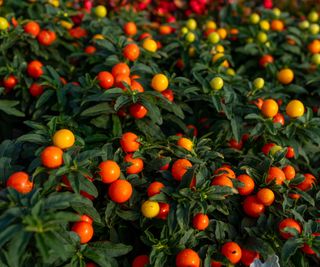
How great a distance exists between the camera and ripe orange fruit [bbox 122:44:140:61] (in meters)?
2.44

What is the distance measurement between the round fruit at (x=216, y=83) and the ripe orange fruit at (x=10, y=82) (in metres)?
1.22

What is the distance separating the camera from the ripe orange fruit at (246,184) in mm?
1873

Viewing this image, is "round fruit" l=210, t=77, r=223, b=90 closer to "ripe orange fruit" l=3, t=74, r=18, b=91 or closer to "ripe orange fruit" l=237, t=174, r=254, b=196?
"ripe orange fruit" l=237, t=174, r=254, b=196

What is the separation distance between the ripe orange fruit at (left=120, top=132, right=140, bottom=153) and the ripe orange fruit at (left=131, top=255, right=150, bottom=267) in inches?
20.2

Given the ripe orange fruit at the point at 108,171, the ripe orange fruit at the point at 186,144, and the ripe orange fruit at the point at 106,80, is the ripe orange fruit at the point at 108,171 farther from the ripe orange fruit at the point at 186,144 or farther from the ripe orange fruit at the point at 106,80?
the ripe orange fruit at the point at 106,80

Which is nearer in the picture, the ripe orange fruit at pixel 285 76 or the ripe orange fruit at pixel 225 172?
the ripe orange fruit at pixel 225 172

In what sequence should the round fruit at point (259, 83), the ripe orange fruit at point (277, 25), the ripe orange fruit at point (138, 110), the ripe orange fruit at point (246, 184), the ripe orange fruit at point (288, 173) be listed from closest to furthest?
the ripe orange fruit at point (246, 184) → the ripe orange fruit at point (288, 173) → the ripe orange fruit at point (138, 110) → the round fruit at point (259, 83) → the ripe orange fruit at point (277, 25)

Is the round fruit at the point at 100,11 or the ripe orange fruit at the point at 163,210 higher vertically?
the round fruit at the point at 100,11

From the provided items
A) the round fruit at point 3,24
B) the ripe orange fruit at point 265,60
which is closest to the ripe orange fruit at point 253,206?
the ripe orange fruit at point 265,60

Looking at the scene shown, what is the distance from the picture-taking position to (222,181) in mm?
1782

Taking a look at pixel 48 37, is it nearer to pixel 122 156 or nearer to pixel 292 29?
pixel 122 156

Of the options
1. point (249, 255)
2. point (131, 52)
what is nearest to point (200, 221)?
point (249, 255)

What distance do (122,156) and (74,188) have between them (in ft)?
1.29

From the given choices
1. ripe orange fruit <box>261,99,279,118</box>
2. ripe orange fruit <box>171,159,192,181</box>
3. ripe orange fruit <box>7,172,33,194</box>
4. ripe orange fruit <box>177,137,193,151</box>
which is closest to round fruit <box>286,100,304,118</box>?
ripe orange fruit <box>261,99,279,118</box>
